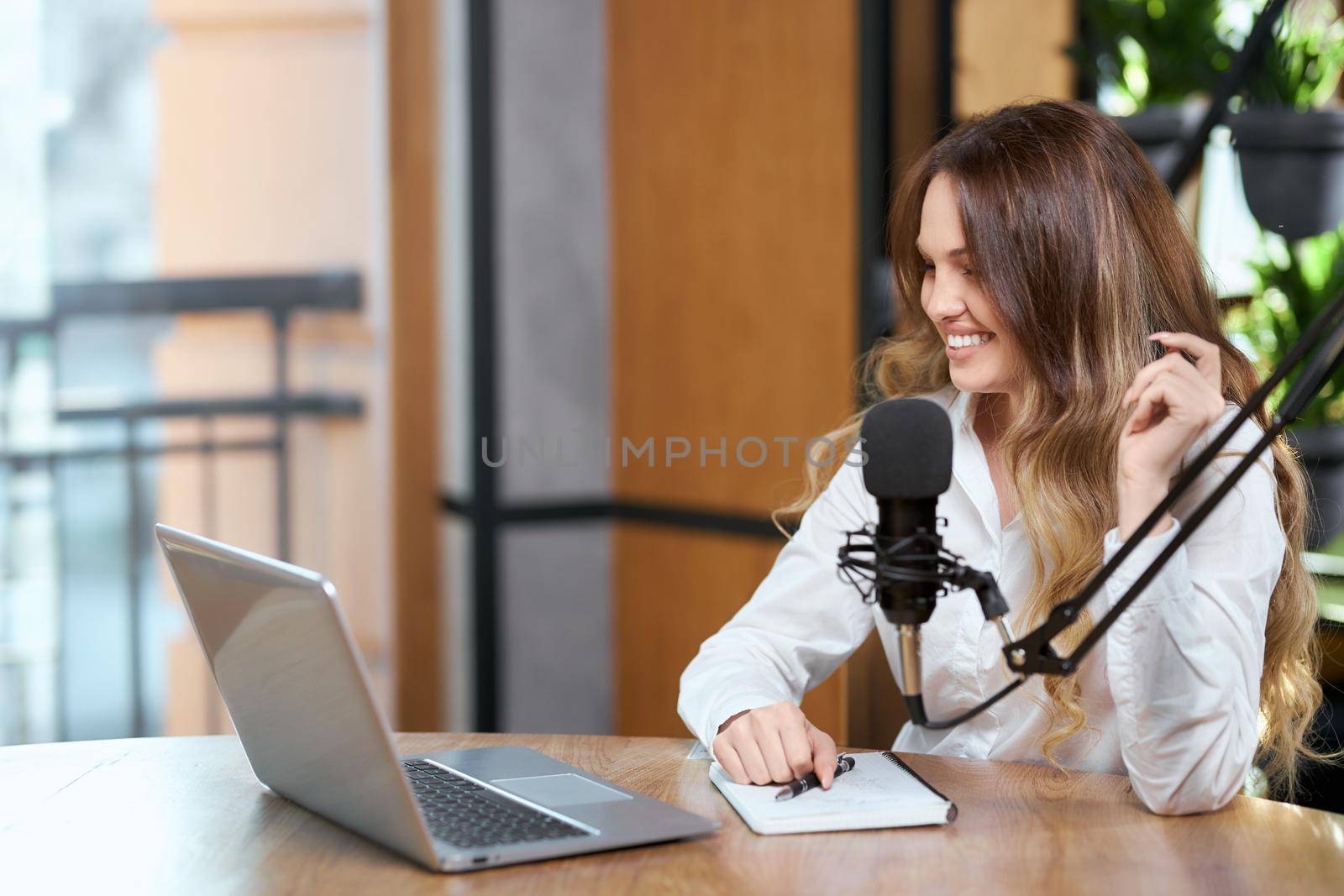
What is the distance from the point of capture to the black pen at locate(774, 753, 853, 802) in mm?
1067

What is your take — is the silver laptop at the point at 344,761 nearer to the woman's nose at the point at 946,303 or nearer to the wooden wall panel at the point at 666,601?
the woman's nose at the point at 946,303

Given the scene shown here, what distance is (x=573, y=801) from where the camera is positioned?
105 centimetres

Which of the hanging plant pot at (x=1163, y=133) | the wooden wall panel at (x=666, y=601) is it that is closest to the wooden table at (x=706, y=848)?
the hanging plant pot at (x=1163, y=133)

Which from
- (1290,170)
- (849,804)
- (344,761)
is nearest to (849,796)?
(849,804)

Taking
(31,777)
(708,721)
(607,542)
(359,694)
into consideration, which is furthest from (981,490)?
(607,542)

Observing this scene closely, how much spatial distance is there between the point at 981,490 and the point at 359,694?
78 cm

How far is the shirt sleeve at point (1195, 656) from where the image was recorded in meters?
1.08

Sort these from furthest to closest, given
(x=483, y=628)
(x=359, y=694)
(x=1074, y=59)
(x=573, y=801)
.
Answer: (x=483, y=628) → (x=1074, y=59) → (x=573, y=801) → (x=359, y=694)

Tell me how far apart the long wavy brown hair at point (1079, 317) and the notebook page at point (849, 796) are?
0.27 meters

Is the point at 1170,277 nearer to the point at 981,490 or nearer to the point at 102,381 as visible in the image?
the point at 981,490

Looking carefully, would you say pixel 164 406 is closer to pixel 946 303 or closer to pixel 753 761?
pixel 946 303

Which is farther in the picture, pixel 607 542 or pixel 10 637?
pixel 607 542

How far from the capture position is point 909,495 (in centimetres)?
92

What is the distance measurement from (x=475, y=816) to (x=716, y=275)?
6.93 ft
